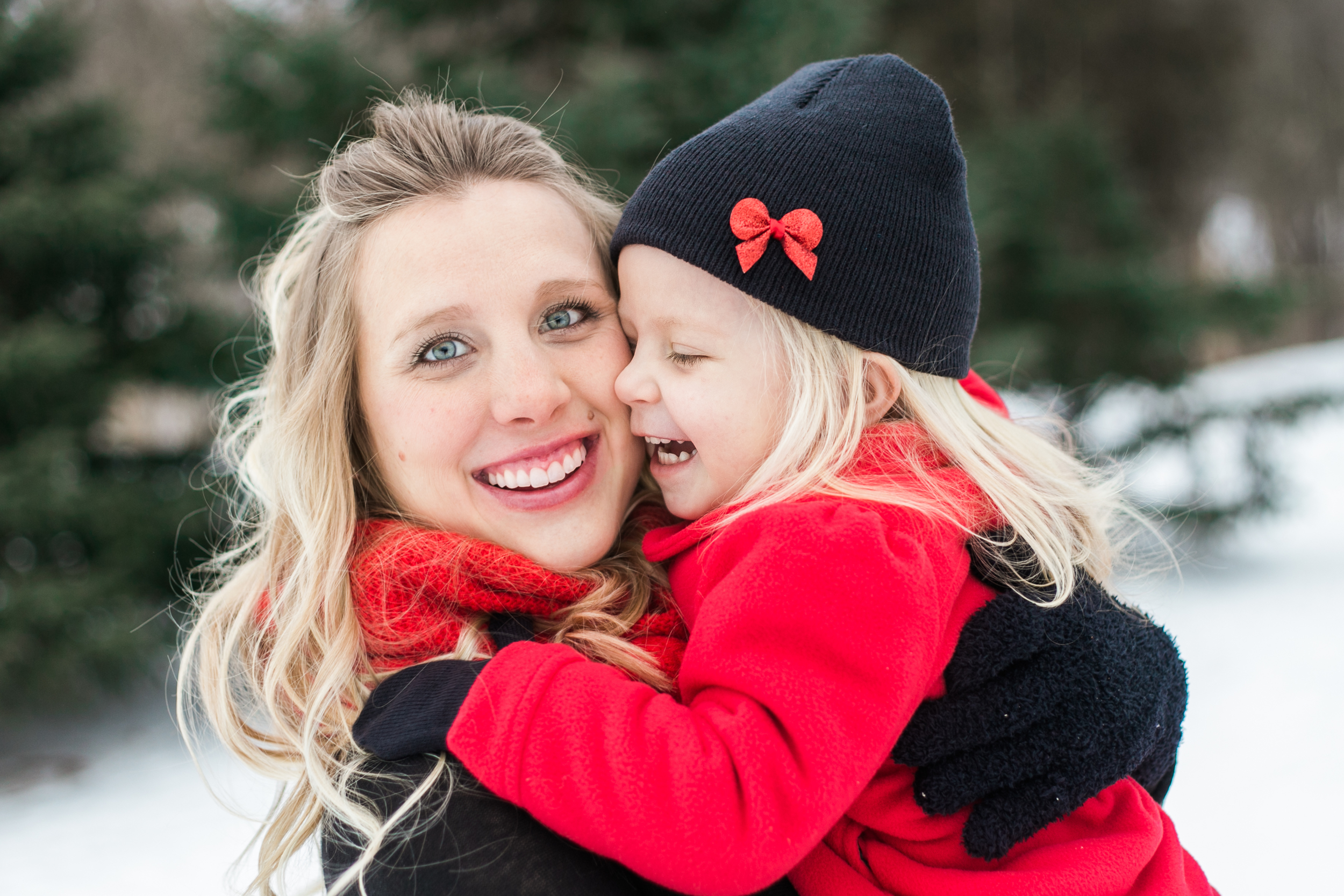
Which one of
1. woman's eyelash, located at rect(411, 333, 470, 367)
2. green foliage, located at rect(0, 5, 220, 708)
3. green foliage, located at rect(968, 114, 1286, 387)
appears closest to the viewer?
woman's eyelash, located at rect(411, 333, 470, 367)

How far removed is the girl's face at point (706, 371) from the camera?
1623mm

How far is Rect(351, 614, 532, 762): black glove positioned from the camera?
132cm

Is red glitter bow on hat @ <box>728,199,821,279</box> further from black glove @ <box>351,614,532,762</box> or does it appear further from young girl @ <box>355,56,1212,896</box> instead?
black glove @ <box>351,614,532,762</box>

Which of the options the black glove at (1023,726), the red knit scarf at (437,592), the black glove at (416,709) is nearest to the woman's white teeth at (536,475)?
the red knit scarf at (437,592)

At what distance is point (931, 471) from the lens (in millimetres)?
1585

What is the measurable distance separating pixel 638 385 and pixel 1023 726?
82 cm

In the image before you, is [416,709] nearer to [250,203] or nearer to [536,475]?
[536,475]

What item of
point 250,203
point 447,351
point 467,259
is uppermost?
point 467,259

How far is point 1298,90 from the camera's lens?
15.0 meters

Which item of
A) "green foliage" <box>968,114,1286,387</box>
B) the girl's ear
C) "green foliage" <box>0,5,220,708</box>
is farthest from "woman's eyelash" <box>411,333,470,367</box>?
"green foliage" <box>968,114,1286,387</box>

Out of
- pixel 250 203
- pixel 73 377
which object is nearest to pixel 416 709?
pixel 73 377

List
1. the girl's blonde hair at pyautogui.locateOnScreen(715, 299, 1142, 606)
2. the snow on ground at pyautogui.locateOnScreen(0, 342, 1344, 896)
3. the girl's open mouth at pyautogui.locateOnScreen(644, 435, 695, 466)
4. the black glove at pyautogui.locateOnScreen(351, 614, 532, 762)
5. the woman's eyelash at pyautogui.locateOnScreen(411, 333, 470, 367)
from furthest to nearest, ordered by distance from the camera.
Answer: the snow on ground at pyautogui.locateOnScreen(0, 342, 1344, 896) < the girl's open mouth at pyautogui.locateOnScreen(644, 435, 695, 466) < the woman's eyelash at pyautogui.locateOnScreen(411, 333, 470, 367) < the girl's blonde hair at pyautogui.locateOnScreen(715, 299, 1142, 606) < the black glove at pyautogui.locateOnScreen(351, 614, 532, 762)

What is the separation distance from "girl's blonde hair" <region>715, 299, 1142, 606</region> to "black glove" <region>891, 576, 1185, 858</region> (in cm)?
9

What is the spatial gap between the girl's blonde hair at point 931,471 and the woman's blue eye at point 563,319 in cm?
33
